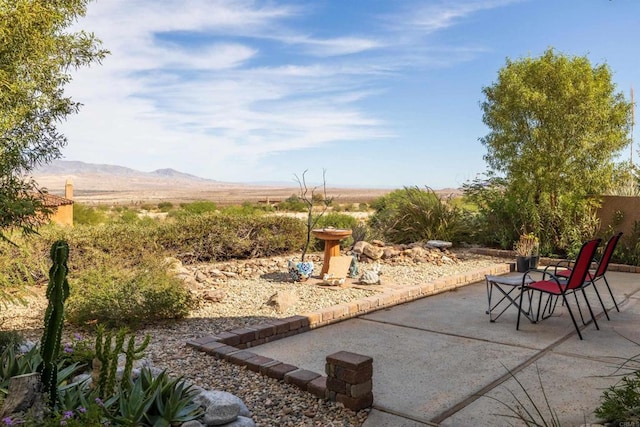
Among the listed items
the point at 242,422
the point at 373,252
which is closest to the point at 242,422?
the point at 242,422

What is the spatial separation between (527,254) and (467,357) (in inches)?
219

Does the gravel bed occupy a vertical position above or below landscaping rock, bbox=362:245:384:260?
below

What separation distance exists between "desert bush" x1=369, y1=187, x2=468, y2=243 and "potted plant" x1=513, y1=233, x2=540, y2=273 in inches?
74.3

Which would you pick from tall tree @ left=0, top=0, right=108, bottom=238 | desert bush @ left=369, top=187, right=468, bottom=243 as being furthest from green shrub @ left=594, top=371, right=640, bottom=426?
desert bush @ left=369, top=187, right=468, bottom=243

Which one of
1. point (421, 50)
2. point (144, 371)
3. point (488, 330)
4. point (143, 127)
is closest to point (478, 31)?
point (421, 50)

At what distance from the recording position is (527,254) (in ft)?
29.7

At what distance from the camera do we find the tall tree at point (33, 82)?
4848 millimetres

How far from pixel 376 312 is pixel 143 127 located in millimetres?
86868

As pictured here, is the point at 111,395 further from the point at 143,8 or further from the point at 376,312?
the point at 143,8

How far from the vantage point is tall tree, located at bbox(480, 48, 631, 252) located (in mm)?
9891

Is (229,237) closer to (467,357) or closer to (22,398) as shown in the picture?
(467,357)

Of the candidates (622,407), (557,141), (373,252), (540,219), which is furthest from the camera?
(540,219)

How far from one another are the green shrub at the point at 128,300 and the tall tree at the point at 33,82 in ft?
2.98

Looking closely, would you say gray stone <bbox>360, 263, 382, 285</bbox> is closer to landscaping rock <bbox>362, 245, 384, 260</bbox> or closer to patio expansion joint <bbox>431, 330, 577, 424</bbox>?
landscaping rock <bbox>362, 245, 384, 260</bbox>
